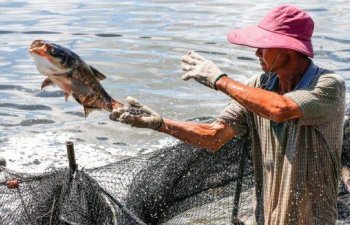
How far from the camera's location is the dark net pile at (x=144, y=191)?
5073mm

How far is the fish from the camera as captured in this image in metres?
3.86

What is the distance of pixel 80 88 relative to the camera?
4262 millimetres

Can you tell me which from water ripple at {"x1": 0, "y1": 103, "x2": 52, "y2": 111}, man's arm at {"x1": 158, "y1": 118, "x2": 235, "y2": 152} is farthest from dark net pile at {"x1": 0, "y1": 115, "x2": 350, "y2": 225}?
water ripple at {"x1": 0, "y1": 103, "x2": 52, "y2": 111}

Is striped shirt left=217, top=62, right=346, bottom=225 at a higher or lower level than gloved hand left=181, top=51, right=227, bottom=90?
lower

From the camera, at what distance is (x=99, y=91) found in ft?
14.7

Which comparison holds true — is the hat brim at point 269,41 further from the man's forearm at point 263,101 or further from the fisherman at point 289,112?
the man's forearm at point 263,101

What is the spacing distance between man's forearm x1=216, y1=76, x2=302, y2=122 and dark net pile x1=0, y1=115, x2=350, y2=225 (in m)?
1.29

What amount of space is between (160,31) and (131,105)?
13161 mm

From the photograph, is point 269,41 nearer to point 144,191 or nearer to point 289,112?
point 289,112

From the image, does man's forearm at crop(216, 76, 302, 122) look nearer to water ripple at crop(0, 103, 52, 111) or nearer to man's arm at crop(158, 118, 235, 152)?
man's arm at crop(158, 118, 235, 152)

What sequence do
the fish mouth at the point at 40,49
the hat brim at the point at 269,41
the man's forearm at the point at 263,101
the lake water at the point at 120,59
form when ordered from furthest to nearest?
the lake water at the point at 120,59, the hat brim at the point at 269,41, the man's forearm at the point at 263,101, the fish mouth at the point at 40,49

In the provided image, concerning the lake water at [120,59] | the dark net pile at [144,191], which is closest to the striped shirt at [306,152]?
the dark net pile at [144,191]

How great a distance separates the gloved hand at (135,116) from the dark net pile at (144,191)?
707 mm

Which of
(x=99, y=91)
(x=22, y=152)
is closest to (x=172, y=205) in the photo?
(x=99, y=91)
